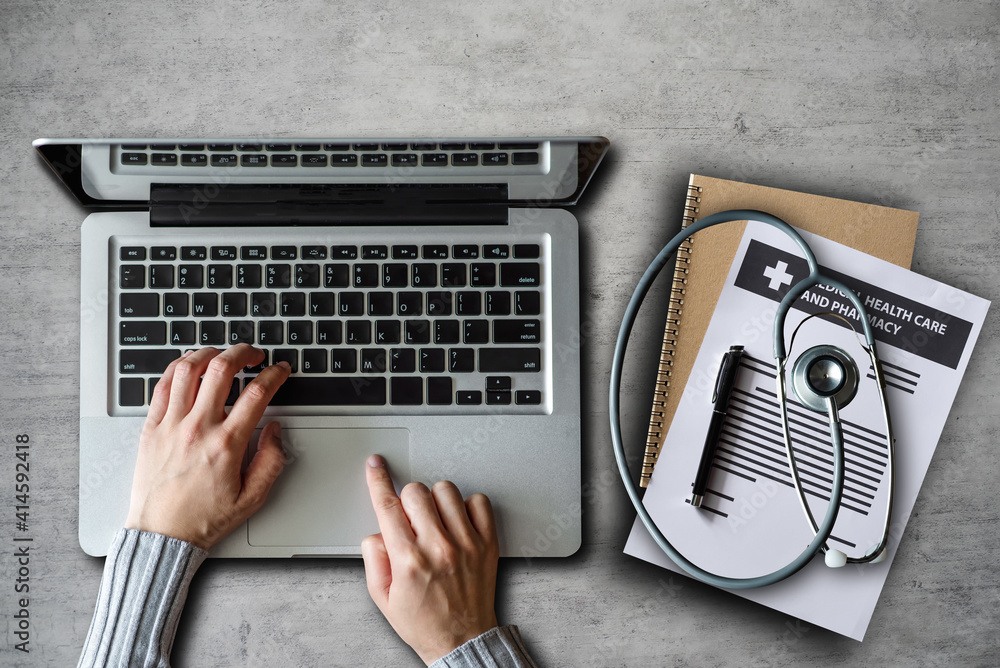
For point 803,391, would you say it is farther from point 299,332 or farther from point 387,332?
point 299,332

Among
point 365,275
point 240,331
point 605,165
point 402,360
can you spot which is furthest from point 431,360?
point 605,165

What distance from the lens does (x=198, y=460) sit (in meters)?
0.79

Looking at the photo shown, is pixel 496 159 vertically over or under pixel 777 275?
over

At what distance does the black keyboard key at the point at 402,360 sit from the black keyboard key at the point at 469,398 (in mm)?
68

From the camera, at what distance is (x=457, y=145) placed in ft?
2.81

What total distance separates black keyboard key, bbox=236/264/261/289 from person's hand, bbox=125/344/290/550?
81 mm

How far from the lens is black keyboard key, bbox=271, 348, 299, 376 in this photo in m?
0.81

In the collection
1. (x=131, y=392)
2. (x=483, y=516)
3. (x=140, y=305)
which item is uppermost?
(x=140, y=305)

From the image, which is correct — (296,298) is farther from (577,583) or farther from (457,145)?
(577,583)

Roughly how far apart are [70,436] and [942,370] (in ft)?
3.80

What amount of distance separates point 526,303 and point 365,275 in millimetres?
211

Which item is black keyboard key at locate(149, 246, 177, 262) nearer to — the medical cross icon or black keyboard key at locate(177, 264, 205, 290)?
black keyboard key at locate(177, 264, 205, 290)

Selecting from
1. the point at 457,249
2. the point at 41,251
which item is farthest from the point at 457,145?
Result: the point at 41,251

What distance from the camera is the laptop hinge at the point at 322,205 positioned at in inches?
32.7
